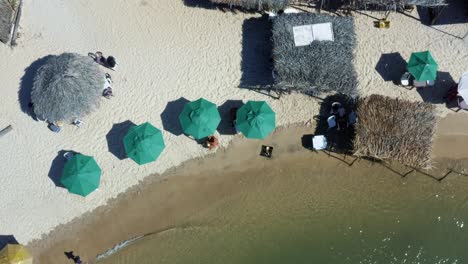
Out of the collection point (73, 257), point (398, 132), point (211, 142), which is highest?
point (398, 132)

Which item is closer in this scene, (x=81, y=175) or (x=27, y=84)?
(x=81, y=175)

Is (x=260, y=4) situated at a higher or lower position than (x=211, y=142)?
higher

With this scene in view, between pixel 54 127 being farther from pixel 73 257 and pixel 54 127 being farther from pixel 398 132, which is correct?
pixel 398 132

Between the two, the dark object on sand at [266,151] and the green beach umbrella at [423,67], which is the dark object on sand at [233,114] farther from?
the green beach umbrella at [423,67]

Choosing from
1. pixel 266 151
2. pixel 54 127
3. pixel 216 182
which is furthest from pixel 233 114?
pixel 54 127

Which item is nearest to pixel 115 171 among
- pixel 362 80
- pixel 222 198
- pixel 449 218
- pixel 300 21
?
pixel 222 198

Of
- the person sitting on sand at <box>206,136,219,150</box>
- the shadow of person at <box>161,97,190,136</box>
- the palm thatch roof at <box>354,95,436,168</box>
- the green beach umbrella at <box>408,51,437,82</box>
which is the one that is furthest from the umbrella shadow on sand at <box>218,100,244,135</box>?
the green beach umbrella at <box>408,51,437,82</box>

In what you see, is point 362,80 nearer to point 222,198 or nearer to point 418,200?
point 418,200
